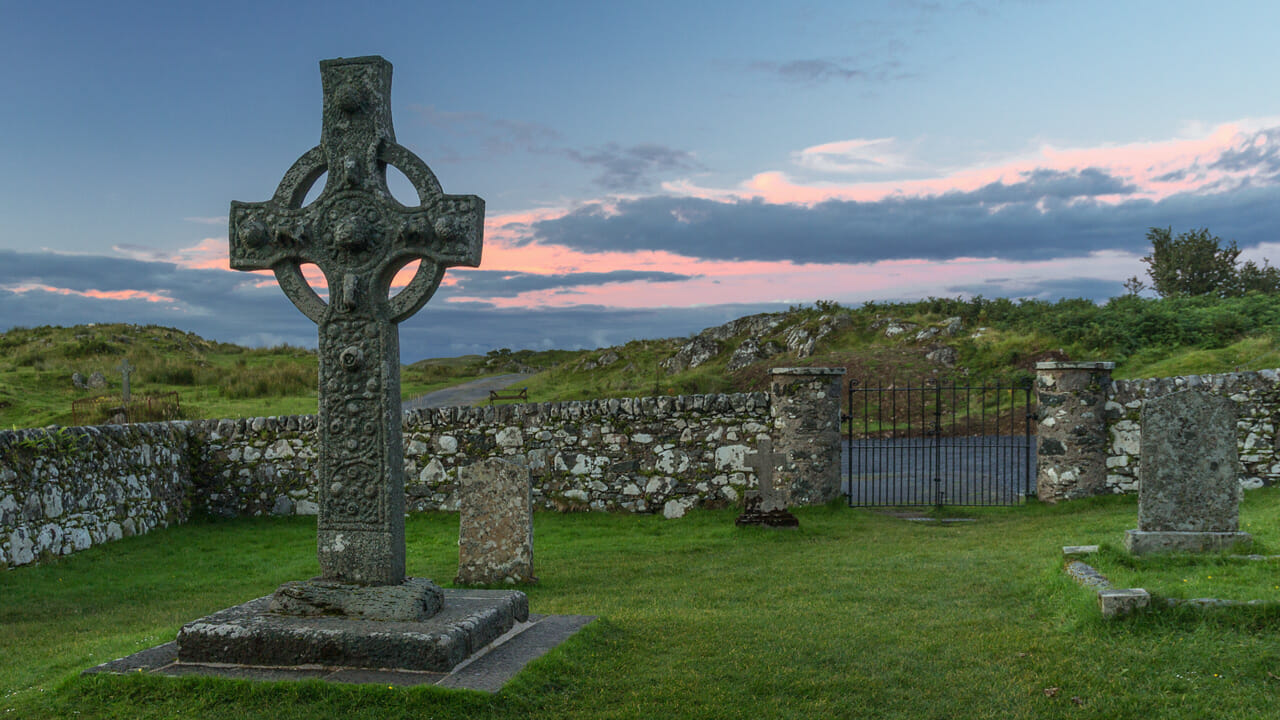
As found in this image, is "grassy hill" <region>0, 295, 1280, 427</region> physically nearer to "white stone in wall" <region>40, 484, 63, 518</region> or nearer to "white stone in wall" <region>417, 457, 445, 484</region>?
"white stone in wall" <region>417, 457, 445, 484</region>

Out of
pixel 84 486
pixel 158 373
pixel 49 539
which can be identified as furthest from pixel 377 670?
pixel 158 373

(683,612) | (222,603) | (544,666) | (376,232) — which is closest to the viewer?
(544,666)

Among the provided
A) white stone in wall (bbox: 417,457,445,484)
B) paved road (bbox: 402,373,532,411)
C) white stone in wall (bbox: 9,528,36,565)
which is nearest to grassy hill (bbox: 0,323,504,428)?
paved road (bbox: 402,373,532,411)

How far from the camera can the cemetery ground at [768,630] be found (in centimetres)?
463

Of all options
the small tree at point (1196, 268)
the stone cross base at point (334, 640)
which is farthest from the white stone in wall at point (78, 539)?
the small tree at point (1196, 268)

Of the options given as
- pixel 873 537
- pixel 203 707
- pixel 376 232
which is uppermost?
pixel 376 232

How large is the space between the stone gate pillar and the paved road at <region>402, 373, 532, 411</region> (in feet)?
46.6

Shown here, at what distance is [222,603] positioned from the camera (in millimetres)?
8109

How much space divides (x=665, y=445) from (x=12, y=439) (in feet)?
26.3

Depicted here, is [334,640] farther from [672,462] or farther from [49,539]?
[672,462]

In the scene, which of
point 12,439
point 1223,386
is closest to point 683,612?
point 12,439

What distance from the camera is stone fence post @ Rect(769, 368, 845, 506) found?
12.6 m

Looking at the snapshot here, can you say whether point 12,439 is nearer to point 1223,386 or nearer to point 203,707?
point 203,707

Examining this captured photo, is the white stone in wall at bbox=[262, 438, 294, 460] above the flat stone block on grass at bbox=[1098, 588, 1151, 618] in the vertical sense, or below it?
above
